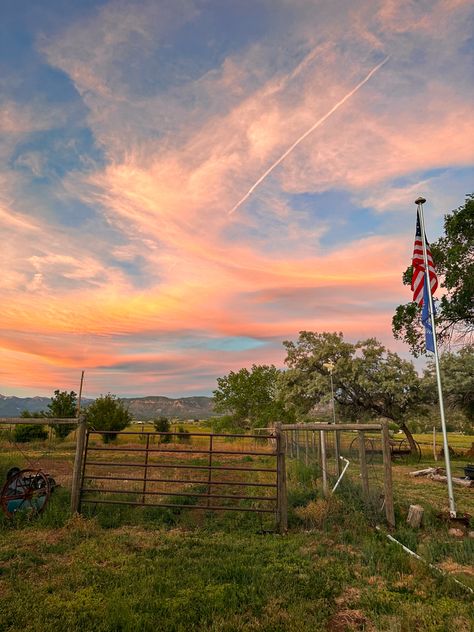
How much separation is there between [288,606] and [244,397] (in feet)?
203

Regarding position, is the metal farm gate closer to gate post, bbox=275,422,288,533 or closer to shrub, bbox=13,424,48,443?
gate post, bbox=275,422,288,533

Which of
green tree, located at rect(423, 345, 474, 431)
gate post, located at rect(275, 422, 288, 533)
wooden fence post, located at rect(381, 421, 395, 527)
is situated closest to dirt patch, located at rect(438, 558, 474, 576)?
wooden fence post, located at rect(381, 421, 395, 527)

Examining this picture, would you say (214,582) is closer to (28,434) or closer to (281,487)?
(281,487)

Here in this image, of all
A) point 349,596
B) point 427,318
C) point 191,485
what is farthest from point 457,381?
point 349,596

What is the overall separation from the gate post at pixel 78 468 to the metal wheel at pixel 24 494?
68 cm

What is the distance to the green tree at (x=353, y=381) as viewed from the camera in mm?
26500

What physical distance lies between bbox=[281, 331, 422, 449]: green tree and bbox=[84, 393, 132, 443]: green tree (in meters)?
16.7

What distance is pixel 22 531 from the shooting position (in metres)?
8.18

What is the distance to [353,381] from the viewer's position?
27422 mm

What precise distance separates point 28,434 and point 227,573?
1385 inches

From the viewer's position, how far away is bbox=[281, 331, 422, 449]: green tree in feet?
86.9

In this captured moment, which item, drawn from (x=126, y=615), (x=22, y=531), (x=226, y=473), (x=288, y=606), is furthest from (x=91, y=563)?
(x=226, y=473)

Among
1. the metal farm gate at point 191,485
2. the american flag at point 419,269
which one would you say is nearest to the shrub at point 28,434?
the metal farm gate at point 191,485

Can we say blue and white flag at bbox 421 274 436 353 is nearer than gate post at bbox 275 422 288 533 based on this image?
No
